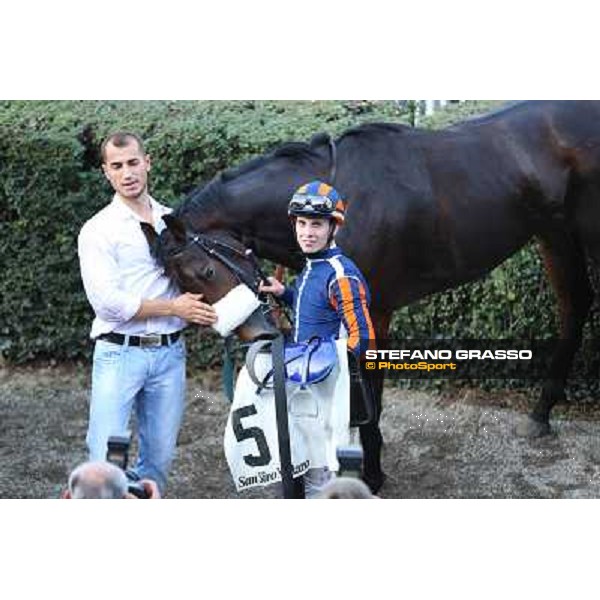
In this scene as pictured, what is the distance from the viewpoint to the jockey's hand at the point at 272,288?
2.87 m

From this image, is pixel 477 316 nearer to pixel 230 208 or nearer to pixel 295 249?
pixel 295 249

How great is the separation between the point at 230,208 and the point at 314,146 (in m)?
0.32

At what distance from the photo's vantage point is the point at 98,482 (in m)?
2.34

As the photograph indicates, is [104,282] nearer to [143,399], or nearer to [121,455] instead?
[143,399]

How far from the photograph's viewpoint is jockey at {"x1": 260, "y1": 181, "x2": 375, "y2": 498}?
271 centimetres

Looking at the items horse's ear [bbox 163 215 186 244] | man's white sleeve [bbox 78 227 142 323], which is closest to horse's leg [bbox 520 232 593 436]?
horse's ear [bbox 163 215 186 244]

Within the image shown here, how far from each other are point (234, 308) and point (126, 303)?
294mm

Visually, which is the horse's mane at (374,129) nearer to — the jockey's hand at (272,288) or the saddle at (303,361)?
the jockey's hand at (272,288)

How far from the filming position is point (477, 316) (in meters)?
3.20

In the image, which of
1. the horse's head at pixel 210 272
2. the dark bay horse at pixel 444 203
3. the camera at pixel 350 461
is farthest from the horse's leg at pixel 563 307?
the horse's head at pixel 210 272

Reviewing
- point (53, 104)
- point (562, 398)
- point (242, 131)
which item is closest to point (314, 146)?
point (242, 131)

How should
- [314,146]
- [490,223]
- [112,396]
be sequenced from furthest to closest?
[490,223]
[314,146]
[112,396]

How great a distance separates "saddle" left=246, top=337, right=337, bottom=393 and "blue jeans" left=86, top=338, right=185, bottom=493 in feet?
0.95

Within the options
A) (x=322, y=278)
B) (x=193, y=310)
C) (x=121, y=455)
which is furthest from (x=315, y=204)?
(x=121, y=455)
